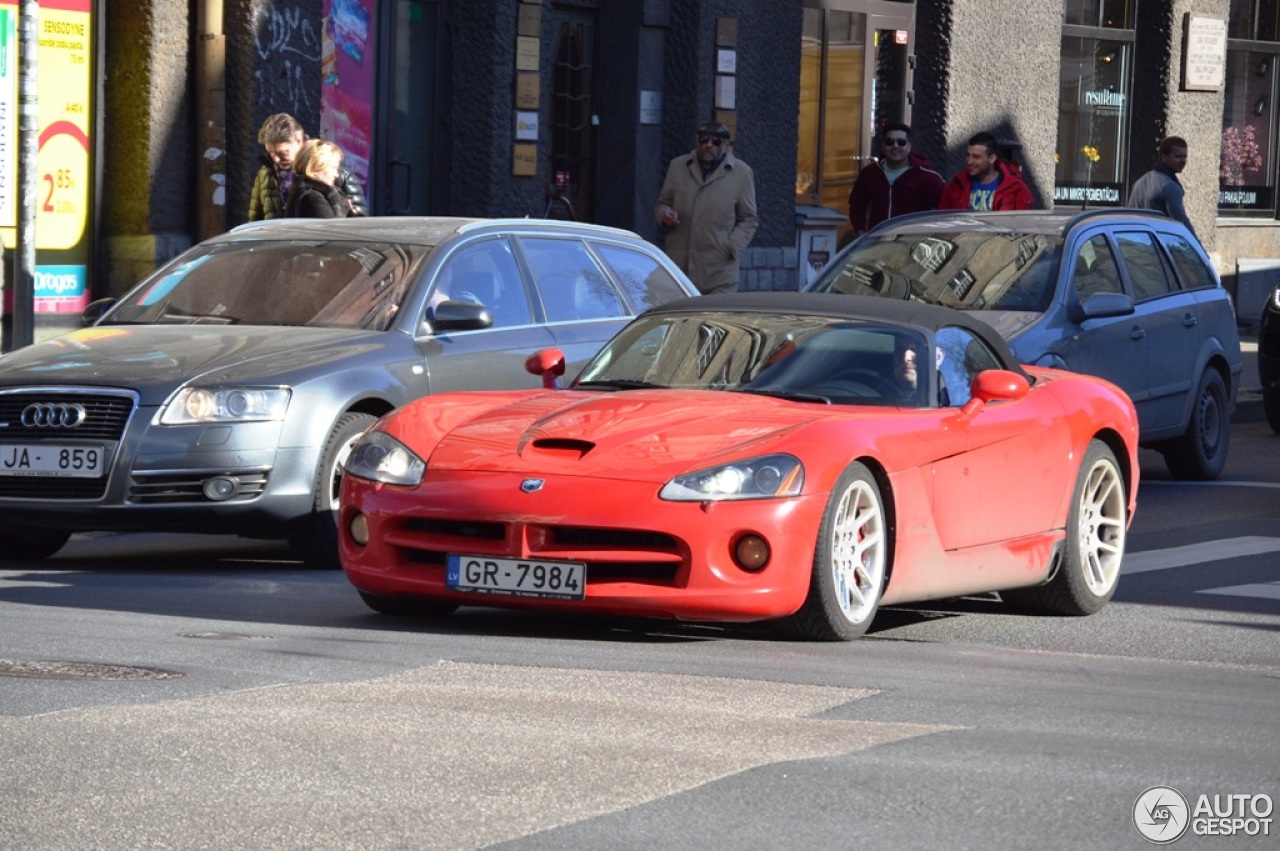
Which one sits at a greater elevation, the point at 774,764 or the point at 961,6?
the point at 961,6

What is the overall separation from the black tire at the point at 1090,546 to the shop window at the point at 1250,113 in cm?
2302

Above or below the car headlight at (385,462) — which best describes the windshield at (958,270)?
above

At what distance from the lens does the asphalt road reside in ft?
17.1

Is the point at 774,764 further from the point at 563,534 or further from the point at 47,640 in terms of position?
the point at 47,640

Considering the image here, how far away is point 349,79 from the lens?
20.4 m

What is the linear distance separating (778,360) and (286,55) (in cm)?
1091

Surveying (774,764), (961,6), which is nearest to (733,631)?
(774,764)

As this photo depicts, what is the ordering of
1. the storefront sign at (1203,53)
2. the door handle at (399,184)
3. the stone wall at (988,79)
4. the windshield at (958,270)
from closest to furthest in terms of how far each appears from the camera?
the windshield at (958,270) → the door handle at (399,184) → the stone wall at (988,79) → the storefront sign at (1203,53)

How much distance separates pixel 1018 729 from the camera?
641cm

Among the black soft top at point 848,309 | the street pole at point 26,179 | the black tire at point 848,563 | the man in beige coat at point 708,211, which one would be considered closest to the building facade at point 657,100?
the man in beige coat at point 708,211

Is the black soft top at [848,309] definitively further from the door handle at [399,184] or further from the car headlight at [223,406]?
the door handle at [399,184]

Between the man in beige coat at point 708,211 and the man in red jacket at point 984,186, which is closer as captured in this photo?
the man in red jacket at point 984,186

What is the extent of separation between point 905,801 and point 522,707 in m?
1.39

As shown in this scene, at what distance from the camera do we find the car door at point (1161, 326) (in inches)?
574
